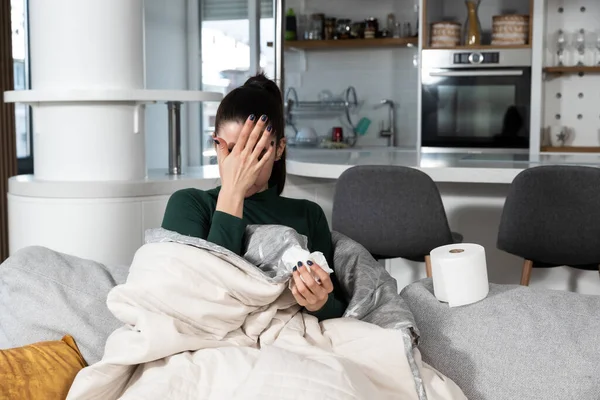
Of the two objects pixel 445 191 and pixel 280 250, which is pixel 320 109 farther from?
pixel 280 250

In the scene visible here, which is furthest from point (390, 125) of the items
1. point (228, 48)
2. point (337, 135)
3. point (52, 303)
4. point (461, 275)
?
point (52, 303)

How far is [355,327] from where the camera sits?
1.68 m

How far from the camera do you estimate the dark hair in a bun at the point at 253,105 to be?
186cm

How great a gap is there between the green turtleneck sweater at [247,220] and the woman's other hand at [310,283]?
7.0 inches

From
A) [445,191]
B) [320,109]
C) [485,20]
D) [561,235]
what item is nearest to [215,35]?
[320,109]

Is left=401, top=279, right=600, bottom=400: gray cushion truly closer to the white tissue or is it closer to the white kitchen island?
the white tissue

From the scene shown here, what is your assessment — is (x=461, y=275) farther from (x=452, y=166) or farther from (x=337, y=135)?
(x=337, y=135)

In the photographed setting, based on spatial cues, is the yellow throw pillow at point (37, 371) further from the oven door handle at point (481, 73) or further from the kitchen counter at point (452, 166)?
the oven door handle at point (481, 73)

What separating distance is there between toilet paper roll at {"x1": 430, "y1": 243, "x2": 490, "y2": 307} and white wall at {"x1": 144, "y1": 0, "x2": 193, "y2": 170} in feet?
10.7

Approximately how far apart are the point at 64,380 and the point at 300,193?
2.36 metres

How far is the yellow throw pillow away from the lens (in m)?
1.63

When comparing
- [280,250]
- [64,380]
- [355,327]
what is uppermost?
[280,250]

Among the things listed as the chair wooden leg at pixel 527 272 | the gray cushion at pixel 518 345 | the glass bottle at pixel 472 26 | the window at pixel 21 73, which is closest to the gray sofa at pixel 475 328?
the gray cushion at pixel 518 345

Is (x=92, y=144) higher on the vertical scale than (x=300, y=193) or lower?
higher
